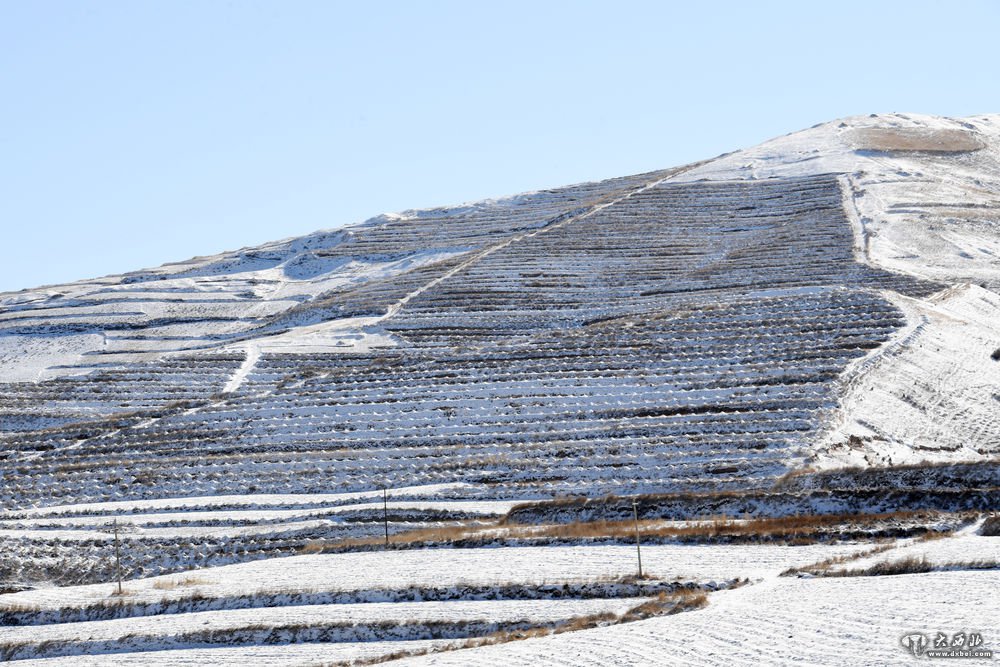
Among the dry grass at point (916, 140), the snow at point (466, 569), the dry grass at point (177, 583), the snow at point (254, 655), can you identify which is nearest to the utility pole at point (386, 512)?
the snow at point (466, 569)

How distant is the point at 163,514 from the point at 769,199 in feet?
142

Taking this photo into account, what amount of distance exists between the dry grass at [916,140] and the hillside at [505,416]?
10.5 meters

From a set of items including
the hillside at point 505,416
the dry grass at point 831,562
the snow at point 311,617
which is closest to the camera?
the snow at point 311,617

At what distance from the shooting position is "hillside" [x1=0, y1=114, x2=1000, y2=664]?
20531mm

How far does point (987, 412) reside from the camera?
3400 cm

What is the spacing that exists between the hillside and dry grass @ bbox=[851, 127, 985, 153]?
10485 mm

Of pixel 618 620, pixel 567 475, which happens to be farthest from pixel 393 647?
pixel 567 475

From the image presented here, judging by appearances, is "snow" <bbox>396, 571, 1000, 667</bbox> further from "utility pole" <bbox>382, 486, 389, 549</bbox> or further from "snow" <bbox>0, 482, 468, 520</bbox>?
"snow" <bbox>0, 482, 468, 520</bbox>

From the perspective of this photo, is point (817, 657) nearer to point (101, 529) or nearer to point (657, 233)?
point (101, 529)

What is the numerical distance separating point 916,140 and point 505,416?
53546mm

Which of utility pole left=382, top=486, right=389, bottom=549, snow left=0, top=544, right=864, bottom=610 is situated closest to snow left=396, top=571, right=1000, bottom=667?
snow left=0, top=544, right=864, bottom=610

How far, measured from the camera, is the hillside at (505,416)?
20.5m

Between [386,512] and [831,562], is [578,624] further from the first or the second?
[386,512]

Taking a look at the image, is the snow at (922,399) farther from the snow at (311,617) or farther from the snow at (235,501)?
the snow at (311,617)
